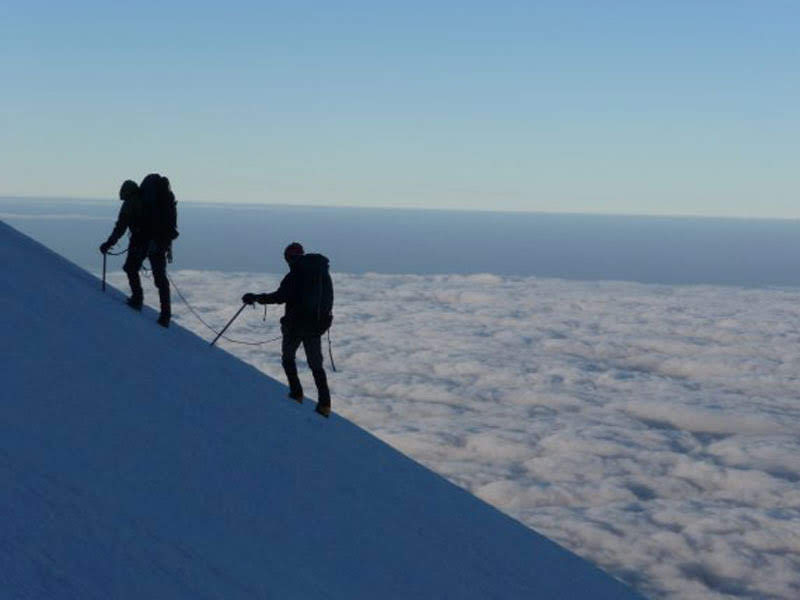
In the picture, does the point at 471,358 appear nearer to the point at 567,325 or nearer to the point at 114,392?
the point at 567,325

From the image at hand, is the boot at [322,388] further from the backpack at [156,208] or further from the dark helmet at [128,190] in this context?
the dark helmet at [128,190]

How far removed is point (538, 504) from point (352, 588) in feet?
172

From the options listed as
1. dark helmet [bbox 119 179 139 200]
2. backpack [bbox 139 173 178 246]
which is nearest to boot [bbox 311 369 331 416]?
backpack [bbox 139 173 178 246]

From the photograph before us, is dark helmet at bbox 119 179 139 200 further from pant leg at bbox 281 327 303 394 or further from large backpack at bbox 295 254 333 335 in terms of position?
pant leg at bbox 281 327 303 394

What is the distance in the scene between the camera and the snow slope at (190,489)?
394 centimetres

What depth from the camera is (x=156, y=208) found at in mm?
9555

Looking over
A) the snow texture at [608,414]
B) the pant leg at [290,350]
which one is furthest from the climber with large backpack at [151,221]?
the snow texture at [608,414]

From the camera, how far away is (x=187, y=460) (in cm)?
597

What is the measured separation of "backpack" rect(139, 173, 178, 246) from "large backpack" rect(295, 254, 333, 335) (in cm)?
172

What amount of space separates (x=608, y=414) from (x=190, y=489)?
8111cm

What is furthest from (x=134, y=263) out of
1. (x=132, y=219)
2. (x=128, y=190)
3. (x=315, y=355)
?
(x=315, y=355)

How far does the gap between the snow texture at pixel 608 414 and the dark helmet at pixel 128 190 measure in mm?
39072

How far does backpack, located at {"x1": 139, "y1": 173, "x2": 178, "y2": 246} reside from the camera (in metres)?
9.50

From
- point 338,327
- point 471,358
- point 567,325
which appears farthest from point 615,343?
point 338,327
